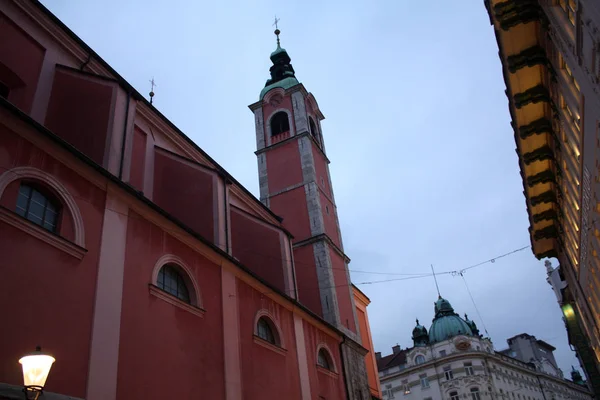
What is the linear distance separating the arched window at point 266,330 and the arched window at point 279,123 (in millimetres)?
13413

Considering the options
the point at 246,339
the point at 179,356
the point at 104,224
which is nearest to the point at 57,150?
the point at 104,224

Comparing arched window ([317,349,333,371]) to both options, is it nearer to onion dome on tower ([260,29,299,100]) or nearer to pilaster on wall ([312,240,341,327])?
pilaster on wall ([312,240,341,327])

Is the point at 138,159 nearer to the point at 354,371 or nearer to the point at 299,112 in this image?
the point at 354,371

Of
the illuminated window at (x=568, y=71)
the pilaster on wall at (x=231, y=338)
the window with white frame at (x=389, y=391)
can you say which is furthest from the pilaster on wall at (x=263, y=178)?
the window with white frame at (x=389, y=391)

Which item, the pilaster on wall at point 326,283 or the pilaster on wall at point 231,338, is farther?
the pilaster on wall at point 326,283

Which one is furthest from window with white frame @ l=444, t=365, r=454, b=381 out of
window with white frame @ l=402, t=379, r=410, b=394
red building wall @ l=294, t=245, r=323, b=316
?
red building wall @ l=294, t=245, r=323, b=316

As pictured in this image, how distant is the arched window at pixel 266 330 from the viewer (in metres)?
13.6

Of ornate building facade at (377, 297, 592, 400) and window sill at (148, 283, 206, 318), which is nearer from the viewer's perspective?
window sill at (148, 283, 206, 318)

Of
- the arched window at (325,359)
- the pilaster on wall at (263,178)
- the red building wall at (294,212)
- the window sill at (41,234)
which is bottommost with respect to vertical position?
the window sill at (41,234)

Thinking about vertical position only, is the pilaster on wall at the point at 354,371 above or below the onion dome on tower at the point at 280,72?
below

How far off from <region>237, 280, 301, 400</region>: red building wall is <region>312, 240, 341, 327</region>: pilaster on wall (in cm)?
501

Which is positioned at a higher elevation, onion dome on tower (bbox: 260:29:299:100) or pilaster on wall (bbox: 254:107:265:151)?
onion dome on tower (bbox: 260:29:299:100)

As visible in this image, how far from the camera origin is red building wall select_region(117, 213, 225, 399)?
29.1ft

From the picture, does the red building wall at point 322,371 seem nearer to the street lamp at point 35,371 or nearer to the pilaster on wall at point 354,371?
the pilaster on wall at point 354,371
